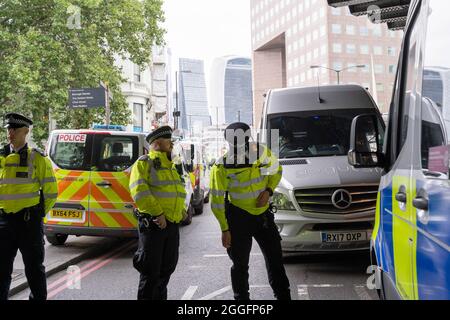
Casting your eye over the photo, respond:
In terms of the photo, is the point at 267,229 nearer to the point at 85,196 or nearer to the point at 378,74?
the point at 85,196

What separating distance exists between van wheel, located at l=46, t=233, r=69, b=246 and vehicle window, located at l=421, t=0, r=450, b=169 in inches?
299

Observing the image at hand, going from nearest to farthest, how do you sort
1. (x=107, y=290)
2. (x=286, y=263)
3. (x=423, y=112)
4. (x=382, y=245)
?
(x=423, y=112) < (x=382, y=245) < (x=107, y=290) < (x=286, y=263)

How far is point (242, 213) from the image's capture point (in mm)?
4371

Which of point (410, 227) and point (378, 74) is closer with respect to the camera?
point (410, 227)

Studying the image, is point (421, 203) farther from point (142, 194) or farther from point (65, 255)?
point (65, 255)

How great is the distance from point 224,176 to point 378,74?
3506 inches

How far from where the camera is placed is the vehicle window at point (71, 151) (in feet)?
25.8

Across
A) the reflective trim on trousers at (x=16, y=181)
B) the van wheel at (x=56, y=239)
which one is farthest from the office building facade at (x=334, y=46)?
the reflective trim on trousers at (x=16, y=181)

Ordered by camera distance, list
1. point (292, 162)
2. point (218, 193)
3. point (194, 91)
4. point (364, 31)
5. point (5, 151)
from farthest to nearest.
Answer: point (194, 91) < point (364, 31) < point (292, 162) < point (5, 151) < point (218, 193)

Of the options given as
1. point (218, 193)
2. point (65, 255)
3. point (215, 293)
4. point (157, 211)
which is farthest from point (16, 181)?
point (65, 255)

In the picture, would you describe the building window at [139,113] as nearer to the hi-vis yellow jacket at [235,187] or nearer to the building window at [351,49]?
the hi-vis yellow jacket at [235,187]

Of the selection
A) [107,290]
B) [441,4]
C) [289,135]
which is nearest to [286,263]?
[289,135]

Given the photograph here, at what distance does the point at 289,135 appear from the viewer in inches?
280

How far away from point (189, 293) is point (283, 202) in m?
1.56
